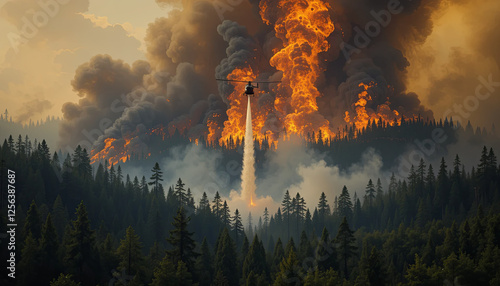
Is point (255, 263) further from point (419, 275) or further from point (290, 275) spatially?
point (419, 275)

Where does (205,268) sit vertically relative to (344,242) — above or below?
below

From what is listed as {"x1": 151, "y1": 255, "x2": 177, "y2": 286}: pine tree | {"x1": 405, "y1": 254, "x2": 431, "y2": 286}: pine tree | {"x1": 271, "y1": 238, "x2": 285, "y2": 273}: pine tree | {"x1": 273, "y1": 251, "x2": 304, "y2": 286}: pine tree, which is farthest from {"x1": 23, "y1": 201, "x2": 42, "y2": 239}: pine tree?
{"x1": 405, "y1": 254, "x2": 431, "y2": 286}: pine tree

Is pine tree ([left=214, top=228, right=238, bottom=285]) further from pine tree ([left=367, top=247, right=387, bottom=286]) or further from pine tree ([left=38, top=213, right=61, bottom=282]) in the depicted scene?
pine tree ([left=38, top=213, right=61, bottom=282])

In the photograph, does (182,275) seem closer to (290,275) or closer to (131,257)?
(131,257)

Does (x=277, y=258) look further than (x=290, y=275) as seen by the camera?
Yes

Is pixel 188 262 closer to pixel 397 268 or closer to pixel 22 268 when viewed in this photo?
pixel 22 268

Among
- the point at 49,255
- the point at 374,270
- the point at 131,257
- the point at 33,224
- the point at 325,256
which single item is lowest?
the point at 374,270

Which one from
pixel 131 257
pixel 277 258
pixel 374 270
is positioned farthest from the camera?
pixel 277 258


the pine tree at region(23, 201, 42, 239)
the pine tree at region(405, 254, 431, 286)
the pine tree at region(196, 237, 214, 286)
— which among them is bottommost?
the pine tree at region(405, 254, 431, 286)

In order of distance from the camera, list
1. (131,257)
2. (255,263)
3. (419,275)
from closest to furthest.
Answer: (419,275)
(131,257)
(255,263)

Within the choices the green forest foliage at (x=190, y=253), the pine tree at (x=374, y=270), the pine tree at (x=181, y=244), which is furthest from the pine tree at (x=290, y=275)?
the pine tree at (x=181, y=244)

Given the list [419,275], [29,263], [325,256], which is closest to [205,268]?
[325,256]

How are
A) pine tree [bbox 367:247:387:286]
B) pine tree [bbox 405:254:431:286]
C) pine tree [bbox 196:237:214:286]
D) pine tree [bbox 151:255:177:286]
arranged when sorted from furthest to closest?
1. pine tree [bbox 196:237:214:286]
2. pine tree [bbox 367:247:387:286]
3. pine tree [bbox 405:254:431:286]
4. pine tree [bbox 151:255:177:286]
